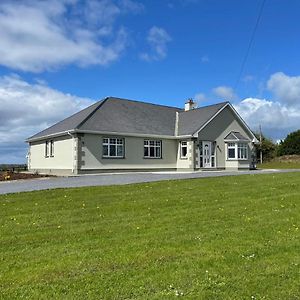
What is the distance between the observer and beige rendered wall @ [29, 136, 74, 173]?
2869cm

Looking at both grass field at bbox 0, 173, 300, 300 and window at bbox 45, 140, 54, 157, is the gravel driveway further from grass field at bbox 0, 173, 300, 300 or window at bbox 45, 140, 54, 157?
window at bbox 45, 140, 54, 157

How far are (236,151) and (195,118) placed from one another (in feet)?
15.1

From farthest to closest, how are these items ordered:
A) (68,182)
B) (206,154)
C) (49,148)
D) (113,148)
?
1. (206,154)
2. (49,148)
3. (113,148)
4. (68,182)

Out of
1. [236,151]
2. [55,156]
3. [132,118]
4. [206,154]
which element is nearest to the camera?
[55,156]

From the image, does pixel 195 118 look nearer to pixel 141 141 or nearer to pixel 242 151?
pixel 242 151

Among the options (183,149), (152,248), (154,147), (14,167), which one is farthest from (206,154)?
(152,248)

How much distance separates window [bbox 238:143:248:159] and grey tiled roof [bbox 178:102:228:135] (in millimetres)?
3778

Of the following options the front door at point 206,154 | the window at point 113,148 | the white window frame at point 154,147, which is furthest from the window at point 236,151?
the window at point 113,148

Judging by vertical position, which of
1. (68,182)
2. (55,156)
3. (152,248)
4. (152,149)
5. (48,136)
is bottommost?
(152,248)

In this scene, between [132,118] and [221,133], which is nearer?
[132,118]

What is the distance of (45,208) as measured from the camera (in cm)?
1209

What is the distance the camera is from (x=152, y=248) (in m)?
7.19

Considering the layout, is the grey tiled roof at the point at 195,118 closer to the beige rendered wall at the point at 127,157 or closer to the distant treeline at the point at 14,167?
the beige rendered wall at the point at 127,157

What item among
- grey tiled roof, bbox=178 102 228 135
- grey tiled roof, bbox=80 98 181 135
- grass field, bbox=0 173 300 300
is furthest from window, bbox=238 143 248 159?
grass field, bbox=0 173 300 300
